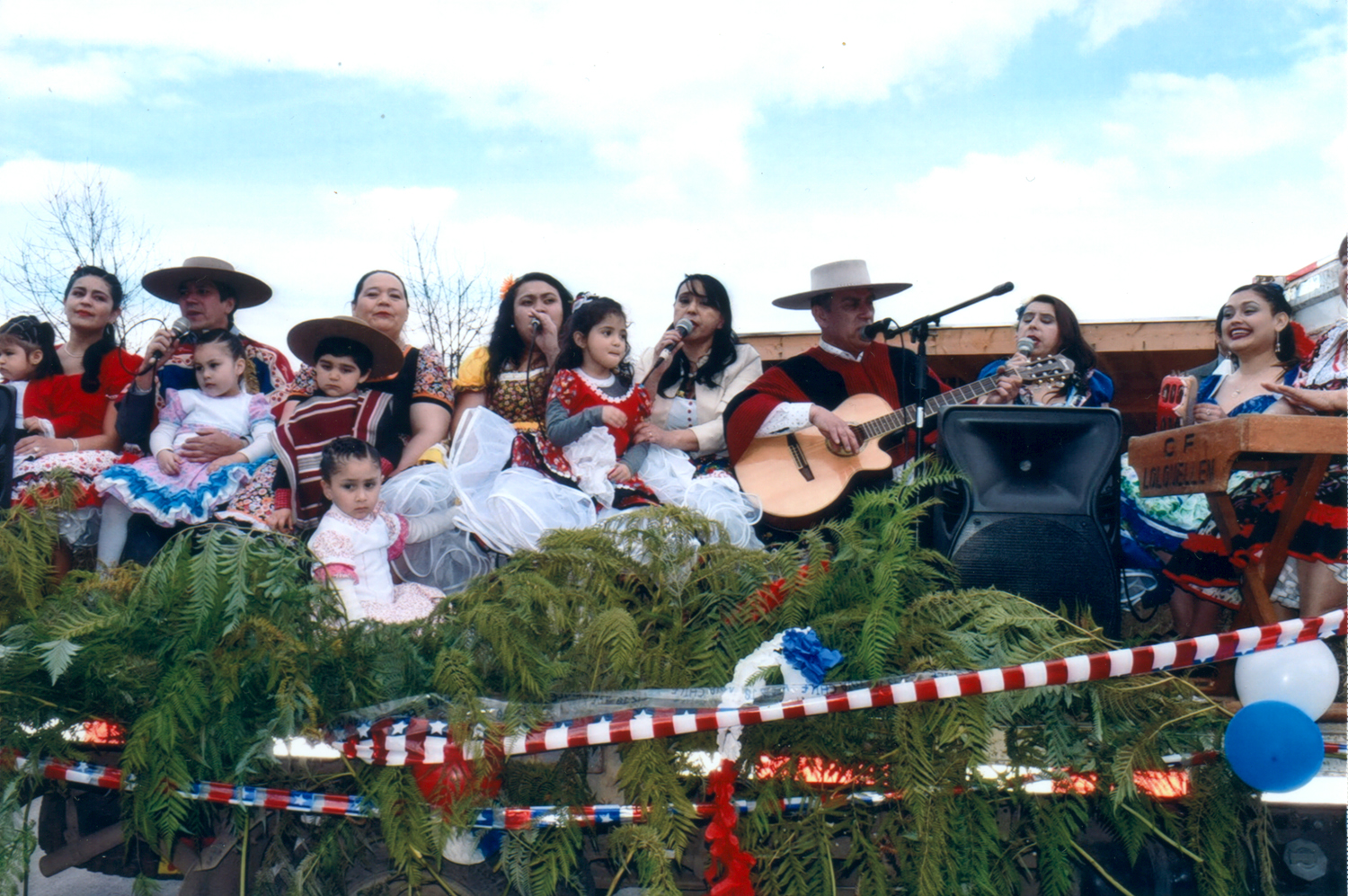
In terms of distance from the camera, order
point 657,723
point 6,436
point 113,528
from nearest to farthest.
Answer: point 657,723 → point 6,436 → point 113,528

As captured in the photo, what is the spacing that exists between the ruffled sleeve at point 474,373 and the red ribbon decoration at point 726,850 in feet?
8.54

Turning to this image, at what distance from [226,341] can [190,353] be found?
0.82 ft

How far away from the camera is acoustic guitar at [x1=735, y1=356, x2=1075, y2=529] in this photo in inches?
160

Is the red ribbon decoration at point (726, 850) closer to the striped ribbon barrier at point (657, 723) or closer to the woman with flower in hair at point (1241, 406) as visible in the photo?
the striped ribbon barrier at point (657, 723)

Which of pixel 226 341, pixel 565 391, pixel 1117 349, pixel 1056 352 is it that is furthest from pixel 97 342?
pixel 1117 349

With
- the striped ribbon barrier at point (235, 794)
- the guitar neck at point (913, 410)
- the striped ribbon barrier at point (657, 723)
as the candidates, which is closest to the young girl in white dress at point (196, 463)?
the striped ribbon barrier at point (235, 794)

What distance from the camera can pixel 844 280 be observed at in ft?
15.4

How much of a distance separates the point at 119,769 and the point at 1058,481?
262 cm

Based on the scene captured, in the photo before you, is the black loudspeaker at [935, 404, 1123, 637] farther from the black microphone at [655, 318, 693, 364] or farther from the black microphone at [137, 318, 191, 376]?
the black microphone at [137, 318, 191, 376]

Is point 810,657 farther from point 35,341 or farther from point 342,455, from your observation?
point 35,341

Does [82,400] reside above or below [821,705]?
above

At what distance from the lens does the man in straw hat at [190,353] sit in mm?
4234

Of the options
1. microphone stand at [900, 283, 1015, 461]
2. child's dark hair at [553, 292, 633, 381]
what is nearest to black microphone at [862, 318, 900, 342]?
microphone stand at [900, 283, 1015, 461]

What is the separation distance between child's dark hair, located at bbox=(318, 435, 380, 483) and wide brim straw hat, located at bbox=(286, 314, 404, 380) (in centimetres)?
67
